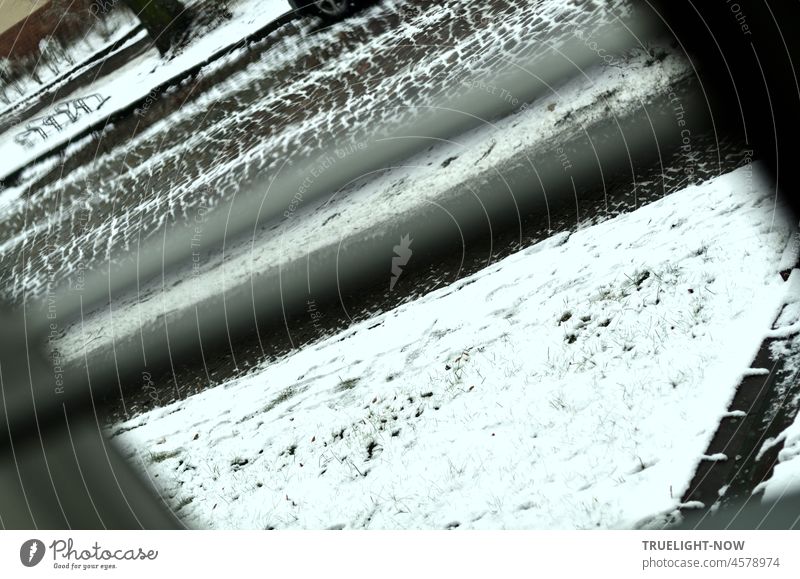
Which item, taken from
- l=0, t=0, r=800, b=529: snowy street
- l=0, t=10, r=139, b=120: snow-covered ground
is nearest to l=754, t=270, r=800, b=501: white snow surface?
l=0, t=0, r=800, b=529: snowy street

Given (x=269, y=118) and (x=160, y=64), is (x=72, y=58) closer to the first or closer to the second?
(x=160, y=64)

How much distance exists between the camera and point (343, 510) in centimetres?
332

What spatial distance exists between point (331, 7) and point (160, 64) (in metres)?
0.91

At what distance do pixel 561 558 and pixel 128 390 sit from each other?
229cm

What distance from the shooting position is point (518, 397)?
128 inches

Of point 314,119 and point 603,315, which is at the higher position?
point 314,119

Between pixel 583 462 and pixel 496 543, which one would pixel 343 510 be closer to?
pixel 496 543

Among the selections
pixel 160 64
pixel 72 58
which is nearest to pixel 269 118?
pixel 160 64

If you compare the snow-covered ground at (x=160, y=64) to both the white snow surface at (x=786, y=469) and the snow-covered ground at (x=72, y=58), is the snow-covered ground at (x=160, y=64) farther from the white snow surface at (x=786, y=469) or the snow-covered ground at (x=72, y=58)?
the white snow surface at (x=786, y=469)

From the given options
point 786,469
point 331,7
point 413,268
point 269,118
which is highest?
point 331,7

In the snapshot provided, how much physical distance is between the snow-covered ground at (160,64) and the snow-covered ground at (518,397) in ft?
5.08

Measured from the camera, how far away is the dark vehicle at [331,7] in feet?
11.3

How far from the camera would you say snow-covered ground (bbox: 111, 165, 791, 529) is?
3084mm

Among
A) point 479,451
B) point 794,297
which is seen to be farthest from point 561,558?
point 794,297
